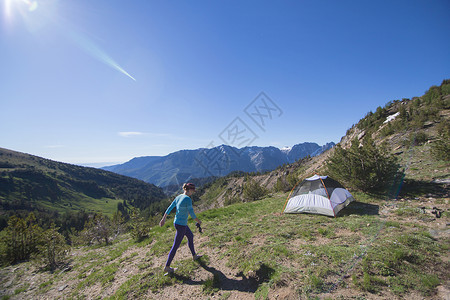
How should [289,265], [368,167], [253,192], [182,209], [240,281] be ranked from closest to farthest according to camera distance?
[240,281], [289,265], [182,209], [368,167], [253,192]

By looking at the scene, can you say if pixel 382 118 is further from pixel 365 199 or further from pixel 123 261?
pixel 123 261

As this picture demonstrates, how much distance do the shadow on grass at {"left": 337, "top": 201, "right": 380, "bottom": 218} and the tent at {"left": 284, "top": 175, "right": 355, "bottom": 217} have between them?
13.0 inches

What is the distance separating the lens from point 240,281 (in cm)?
573

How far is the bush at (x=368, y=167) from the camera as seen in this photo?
1388cm

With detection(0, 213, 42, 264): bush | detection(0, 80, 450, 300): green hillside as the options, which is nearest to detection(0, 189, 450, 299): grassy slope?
detection(0, 80, 450, 300): green hillside

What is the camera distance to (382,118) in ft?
126

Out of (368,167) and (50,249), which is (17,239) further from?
(368,167)

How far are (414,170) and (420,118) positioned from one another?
15964 millimetres

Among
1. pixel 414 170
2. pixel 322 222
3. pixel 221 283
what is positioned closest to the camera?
pixel 221 283

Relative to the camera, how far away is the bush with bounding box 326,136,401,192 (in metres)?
13.9

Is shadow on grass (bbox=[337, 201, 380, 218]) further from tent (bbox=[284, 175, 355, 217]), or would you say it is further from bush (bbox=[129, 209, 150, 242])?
bush (bbox=[129, 209, 150, 242])

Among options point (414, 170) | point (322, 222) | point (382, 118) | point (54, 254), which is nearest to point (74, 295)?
point (54, 254)

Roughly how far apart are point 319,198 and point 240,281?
29.9 ft

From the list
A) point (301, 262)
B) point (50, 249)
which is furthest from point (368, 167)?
point (50, 249)
